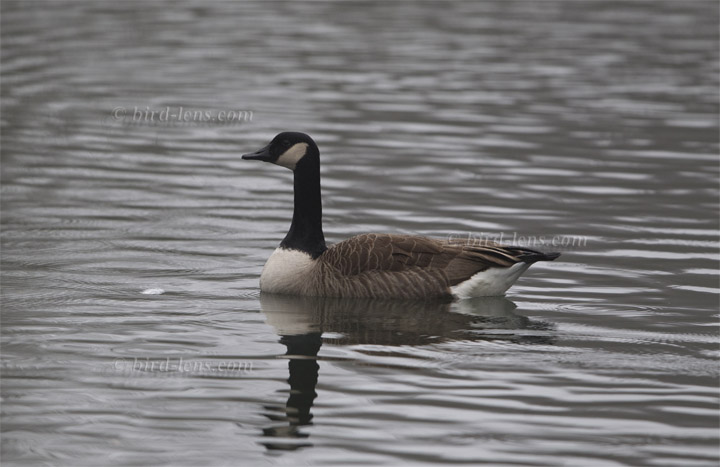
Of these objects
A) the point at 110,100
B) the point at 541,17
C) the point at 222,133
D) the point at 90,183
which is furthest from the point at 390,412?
the point at 541,17

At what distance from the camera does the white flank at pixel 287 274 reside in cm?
1163

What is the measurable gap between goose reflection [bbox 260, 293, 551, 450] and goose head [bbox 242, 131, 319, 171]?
147 centimetres

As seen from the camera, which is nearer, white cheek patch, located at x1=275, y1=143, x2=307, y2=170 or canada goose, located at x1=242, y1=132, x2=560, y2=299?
canada goose, located at x1=242, y1=132, x2=560, y2=299

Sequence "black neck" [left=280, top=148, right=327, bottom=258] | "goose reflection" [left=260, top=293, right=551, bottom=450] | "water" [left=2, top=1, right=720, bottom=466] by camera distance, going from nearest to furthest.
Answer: "water" [left=2, top=1, right=720, bottom=466] → "goose reflection" [left=260, top=293, right=551, bottom=450] → "black neck" [left=280, top=148, right=327, bottom=258]

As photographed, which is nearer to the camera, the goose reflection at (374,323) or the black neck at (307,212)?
the goose reflection at (374,323)

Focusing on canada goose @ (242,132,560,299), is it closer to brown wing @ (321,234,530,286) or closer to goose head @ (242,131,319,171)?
brown wing @ (321,234,530,286)

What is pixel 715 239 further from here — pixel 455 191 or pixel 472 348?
pixel 472 348

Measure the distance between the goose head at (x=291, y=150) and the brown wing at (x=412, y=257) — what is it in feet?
3.68

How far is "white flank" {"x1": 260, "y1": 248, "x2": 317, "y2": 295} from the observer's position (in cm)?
1163

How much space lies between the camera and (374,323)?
1072 centimetres

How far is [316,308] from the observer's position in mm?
11258

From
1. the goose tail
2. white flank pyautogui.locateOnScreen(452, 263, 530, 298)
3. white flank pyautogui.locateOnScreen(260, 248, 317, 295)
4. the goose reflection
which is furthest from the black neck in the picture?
the goose tail

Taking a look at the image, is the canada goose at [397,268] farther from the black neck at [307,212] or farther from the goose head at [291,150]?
the goose head at [291,150]

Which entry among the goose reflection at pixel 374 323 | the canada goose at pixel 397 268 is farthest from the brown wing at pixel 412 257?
the goose reflection at pixel 374 323
